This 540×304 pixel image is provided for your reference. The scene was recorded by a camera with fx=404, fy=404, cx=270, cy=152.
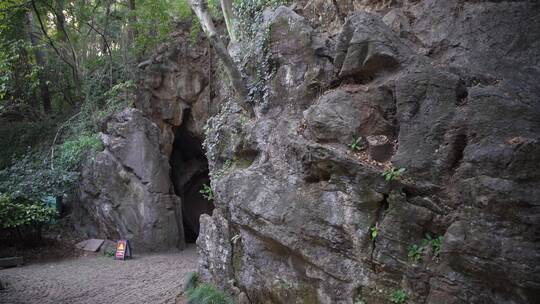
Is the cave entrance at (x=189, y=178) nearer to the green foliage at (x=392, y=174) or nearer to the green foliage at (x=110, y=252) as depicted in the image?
the green foliage at (x=110, y=252)

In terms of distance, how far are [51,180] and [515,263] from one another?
509 inches

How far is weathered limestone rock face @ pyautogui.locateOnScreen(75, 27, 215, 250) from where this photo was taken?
12.8 metres

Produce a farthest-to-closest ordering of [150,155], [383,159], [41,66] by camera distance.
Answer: [41,66], [150,155], [383,159]

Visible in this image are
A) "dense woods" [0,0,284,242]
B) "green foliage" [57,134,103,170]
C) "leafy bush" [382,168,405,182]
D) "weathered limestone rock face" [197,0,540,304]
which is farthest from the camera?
"green foliage" [57,134,103,170]

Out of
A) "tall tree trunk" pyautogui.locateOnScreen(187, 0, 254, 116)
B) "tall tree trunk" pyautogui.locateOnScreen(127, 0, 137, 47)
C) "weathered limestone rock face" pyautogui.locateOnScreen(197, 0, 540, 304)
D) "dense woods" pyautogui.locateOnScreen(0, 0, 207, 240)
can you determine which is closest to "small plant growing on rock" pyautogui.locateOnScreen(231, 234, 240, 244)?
"weathered limestone rock face" pyautogui.locateOnScreen(197, 0, 540, 304)

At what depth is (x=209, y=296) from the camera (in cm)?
671

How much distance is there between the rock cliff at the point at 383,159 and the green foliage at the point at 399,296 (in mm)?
38

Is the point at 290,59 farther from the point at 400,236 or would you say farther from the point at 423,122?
the point at 400,236

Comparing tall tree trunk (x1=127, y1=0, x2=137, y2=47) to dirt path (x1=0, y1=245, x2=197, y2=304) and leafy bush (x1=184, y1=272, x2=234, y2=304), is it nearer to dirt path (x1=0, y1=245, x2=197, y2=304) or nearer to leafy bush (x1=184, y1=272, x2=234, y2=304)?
dirt path (x1=0, y1=245, x2=197, y2=304)

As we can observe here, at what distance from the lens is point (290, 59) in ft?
22.9

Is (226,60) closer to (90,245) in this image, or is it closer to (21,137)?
(90,245)

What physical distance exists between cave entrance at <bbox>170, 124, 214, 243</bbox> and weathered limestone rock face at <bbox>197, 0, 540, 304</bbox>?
9720 mm

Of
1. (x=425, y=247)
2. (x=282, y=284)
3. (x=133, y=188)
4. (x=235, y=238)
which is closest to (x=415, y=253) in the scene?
(x=425, y=247)

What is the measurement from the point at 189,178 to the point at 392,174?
12847 millimetres
